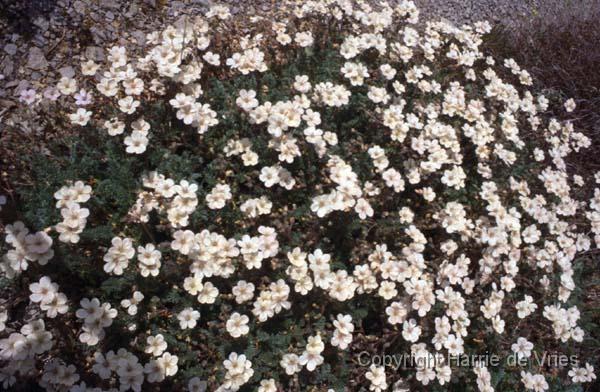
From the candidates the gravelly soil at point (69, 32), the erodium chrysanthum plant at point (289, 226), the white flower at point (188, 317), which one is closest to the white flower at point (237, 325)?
the erodium chrysanthum plant at point (289, 226)

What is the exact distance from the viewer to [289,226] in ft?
11.3

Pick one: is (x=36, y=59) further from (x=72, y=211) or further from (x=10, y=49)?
(x=72, y=211)

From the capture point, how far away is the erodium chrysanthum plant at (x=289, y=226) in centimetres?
310

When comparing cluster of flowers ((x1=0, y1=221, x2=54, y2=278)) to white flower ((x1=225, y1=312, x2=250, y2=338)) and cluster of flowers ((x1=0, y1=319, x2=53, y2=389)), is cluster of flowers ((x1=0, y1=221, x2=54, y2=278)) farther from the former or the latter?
white flower ((x1=225, y1=312, x2=250, y2=338))

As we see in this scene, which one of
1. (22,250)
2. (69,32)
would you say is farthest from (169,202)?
(69,32)

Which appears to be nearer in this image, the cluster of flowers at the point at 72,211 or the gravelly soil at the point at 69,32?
the cluster of flowers at the point at 72,211

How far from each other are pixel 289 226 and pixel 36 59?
2.65 m

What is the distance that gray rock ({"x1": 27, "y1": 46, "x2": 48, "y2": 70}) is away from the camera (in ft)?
13.7

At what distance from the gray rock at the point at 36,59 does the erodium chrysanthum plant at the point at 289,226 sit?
32 cm

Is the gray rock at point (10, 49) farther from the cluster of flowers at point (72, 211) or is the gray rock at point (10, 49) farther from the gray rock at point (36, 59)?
the cluster of flowers at point (72, 211)

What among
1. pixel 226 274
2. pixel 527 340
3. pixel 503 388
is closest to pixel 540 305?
pixel 527 340

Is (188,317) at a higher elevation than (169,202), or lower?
lower

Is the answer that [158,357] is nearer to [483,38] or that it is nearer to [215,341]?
[215,341]

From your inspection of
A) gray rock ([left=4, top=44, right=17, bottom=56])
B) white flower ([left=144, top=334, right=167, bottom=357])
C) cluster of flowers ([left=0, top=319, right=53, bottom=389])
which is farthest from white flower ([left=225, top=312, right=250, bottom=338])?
gray rock ([left=4, top=44, right=17, bottom=56])
